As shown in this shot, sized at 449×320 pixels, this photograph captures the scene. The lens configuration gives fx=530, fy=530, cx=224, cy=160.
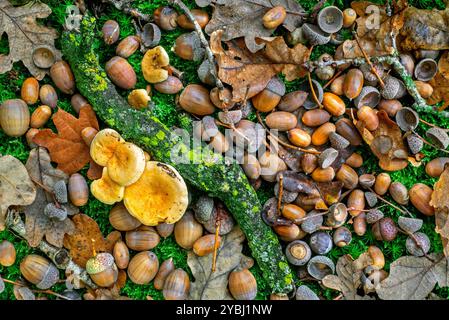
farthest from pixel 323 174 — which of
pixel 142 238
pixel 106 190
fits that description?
pixel 106 190

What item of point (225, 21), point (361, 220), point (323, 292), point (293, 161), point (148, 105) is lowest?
point (323, 292)

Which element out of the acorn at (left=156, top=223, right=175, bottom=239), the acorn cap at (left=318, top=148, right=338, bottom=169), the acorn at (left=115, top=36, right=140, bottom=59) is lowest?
the acorn at (left=156, top=223, right=175, bottom=239)

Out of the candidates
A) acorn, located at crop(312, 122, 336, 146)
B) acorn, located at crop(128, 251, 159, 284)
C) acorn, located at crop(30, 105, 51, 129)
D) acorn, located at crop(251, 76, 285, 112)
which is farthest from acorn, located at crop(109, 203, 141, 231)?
acorn, located at crop(312, 122, 336, 146)

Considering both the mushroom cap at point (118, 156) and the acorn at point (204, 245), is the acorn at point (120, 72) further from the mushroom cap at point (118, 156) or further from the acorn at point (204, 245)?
the acorn at point (204, 245)

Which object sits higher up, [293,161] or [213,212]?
[293,161]

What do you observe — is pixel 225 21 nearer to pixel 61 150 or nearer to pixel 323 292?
pixel 61 150

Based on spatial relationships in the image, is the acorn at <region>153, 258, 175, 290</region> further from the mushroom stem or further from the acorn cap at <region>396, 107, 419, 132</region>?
the acorn cap at <region>396, 107, 419, 132</region>

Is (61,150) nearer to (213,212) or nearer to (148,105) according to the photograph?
(148,105)

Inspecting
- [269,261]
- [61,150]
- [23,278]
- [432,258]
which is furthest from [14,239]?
[432,258]
